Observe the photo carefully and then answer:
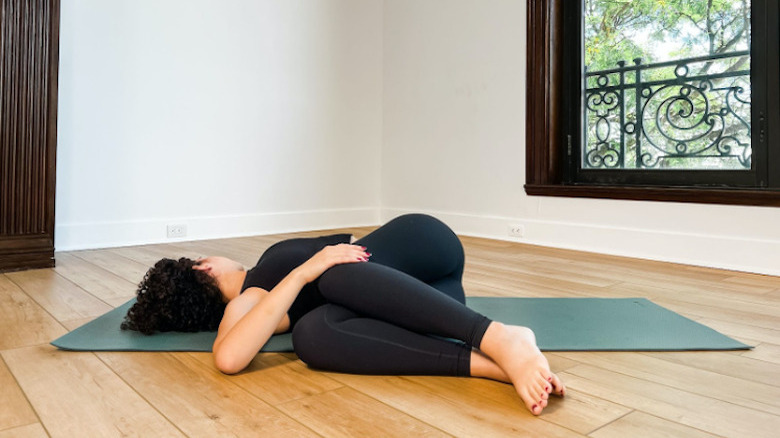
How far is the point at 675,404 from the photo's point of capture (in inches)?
45.1

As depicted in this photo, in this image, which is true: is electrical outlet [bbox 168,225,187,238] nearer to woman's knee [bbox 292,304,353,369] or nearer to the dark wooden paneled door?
the dark wooden paneled door

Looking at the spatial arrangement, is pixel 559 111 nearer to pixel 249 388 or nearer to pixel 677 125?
pixel 677 125

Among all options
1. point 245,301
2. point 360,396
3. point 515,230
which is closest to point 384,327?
point 360,396

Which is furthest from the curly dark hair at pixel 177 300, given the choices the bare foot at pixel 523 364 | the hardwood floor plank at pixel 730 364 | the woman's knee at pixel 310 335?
the hardwood floor plank at pixel 730 364

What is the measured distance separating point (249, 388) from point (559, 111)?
2.95 m

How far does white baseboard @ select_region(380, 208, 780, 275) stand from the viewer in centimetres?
275

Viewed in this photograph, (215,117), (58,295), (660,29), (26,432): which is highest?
(660,29)

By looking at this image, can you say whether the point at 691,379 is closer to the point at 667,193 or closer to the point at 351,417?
the point at 351,417

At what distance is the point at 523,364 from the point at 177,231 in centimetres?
309

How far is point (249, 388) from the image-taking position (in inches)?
48.7

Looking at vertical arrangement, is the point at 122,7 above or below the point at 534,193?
above

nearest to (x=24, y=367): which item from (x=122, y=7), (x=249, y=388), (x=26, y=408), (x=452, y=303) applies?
(x=26, y=408)

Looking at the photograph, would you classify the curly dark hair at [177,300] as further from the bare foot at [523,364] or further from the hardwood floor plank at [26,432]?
the bare foot at [523,364]

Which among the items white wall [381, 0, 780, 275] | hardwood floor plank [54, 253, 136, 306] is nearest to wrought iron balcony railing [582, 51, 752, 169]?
white wall [381, 0, 780, 275]
